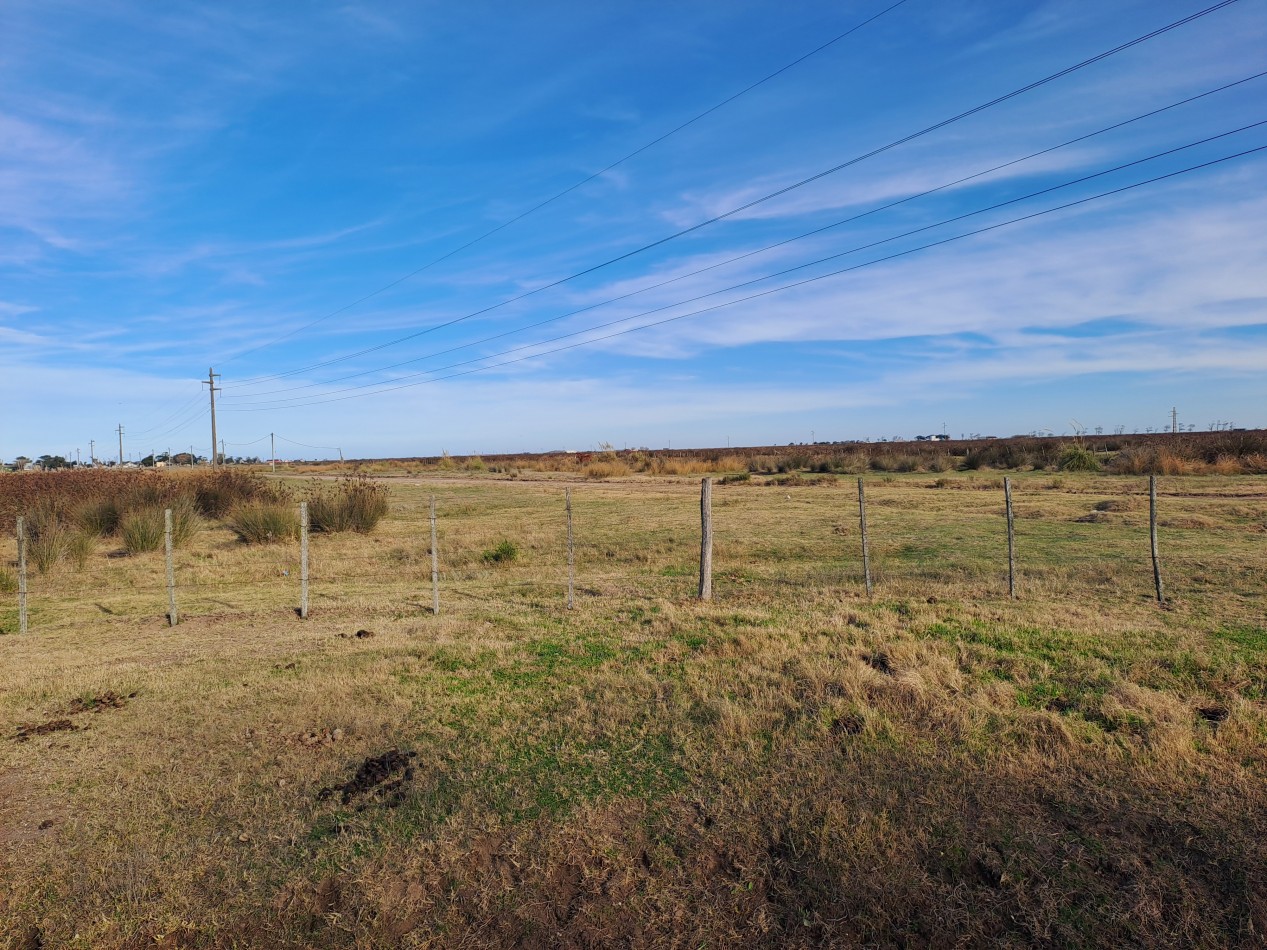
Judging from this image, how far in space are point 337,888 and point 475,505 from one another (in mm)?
26856

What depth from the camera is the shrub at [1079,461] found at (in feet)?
127

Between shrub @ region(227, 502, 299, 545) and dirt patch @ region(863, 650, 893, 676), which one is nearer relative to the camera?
dirt patch @ region(863, 650, 893, 676)

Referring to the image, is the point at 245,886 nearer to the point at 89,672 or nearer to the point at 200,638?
the point at 89,672

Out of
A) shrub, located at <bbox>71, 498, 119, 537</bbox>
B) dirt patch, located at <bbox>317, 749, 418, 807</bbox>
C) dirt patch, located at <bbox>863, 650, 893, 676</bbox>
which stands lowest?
dirt patch, located at <bbox>317, 749, 418, 807</bbox>

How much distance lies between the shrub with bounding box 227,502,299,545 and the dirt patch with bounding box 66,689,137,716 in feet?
42.4

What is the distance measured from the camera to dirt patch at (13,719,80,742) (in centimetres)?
673

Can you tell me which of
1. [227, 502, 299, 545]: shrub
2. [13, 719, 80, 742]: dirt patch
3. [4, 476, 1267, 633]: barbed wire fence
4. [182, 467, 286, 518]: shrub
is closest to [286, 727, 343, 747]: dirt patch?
[13, 719, 80, 742]: dirt patch

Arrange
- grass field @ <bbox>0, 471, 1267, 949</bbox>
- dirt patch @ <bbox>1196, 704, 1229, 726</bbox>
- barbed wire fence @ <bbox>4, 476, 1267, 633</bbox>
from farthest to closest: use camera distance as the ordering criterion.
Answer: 1. barbed wire fence @ <bbox>4, 476, 1267, 633</bbox>
2. dirt patch @ <bbox>1196, 704, 1229, 726</bbox>
3. grass field @ <bbox>0, 471, 1267, 949</bbox>

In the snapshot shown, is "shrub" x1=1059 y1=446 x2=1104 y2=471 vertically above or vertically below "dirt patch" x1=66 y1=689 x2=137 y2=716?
above

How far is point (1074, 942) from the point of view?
373cm

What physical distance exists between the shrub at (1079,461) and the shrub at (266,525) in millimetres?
37450

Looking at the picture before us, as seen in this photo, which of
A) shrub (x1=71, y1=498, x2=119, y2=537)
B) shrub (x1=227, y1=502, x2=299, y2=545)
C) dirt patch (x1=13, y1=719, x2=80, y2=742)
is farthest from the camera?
shrub (x1=71, y1=498, x2=119, y2=537)

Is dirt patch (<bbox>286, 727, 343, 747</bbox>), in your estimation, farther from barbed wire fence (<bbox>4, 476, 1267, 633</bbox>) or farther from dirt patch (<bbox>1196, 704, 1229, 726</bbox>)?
dirt patch (<bbox>1196, 704, 1229, 726</bbox>)

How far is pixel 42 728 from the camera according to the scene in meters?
6.85
